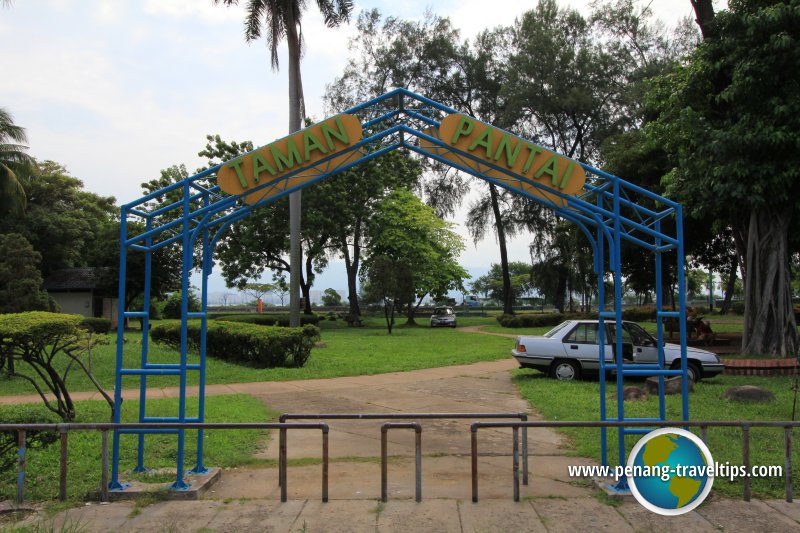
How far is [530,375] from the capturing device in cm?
1500

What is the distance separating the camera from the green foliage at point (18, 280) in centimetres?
2570

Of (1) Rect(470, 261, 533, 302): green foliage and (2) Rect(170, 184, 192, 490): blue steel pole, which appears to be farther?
(1) Rect(470, 261, 533, 302): green foliage

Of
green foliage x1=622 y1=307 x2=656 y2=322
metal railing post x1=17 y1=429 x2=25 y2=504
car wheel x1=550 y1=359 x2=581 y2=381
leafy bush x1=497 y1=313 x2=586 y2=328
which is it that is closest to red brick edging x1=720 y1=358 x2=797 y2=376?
car wheel x1=550 y1=359 x2=581 y2=381

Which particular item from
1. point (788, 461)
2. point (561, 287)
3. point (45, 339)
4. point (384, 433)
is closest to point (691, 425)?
point (788, 461)

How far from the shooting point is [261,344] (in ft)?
53.6

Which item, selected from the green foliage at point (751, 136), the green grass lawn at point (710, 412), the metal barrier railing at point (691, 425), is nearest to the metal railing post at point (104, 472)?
the metal barrier railing at point (691, 425)

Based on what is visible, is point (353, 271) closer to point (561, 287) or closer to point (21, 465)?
point (561, 287)

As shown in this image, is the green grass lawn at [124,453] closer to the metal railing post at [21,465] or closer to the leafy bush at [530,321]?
the metal railing post at [21,465]

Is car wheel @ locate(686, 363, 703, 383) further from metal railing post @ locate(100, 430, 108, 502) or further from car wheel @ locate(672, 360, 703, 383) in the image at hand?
metal railing post @ locate(100, 430, 108, 502)

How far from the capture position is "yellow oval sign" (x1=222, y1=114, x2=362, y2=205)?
612cm

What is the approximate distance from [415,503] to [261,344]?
449 inches

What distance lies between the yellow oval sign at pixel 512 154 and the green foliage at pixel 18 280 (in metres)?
24.8

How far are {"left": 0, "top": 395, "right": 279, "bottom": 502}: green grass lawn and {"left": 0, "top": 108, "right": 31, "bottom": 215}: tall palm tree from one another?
27.0 metres

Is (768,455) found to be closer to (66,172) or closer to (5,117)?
(5,117)
